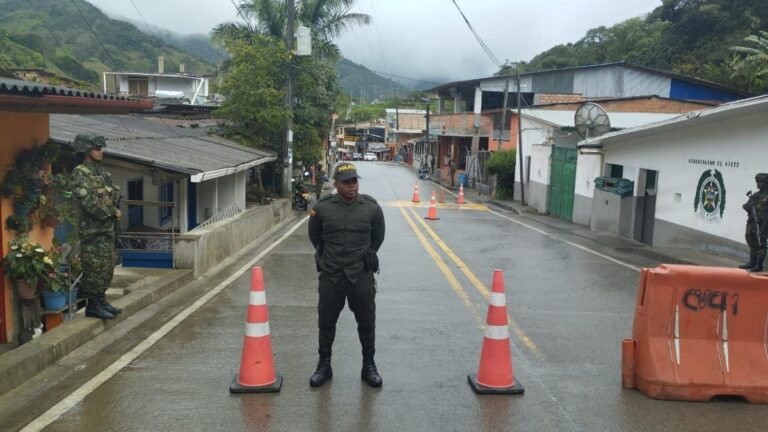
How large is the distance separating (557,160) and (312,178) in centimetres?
2163

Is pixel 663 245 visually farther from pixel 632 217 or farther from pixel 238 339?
pixel 238 339

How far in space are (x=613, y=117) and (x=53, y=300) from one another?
23.9 metres

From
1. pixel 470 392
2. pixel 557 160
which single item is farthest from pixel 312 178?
pixel 470 392

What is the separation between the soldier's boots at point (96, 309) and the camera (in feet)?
23.1

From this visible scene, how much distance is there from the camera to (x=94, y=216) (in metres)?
6.70

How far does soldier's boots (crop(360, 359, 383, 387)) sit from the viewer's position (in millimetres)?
5504

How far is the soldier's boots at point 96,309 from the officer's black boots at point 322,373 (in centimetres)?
282

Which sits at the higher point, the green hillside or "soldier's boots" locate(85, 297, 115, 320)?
the green hillside

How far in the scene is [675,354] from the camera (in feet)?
18.0

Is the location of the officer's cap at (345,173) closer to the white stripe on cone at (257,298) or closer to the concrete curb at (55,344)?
the white stripe on cone at (257,298)

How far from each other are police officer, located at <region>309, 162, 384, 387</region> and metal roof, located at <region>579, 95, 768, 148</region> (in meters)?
8.71

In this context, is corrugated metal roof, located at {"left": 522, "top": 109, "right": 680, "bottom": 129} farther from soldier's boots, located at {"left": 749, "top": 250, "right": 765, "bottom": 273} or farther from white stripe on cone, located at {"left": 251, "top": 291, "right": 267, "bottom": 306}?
white stripe on cone, located at {"left": 251, "top": 291, "right": 267, "bottom": 306}

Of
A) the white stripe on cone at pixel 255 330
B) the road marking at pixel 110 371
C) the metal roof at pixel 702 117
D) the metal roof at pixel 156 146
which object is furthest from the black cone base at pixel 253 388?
the metal roof at pixel 702 117

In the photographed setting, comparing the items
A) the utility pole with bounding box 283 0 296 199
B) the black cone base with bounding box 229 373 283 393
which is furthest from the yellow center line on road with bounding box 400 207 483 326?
the utility pole with bounding box 283 0 296 199
